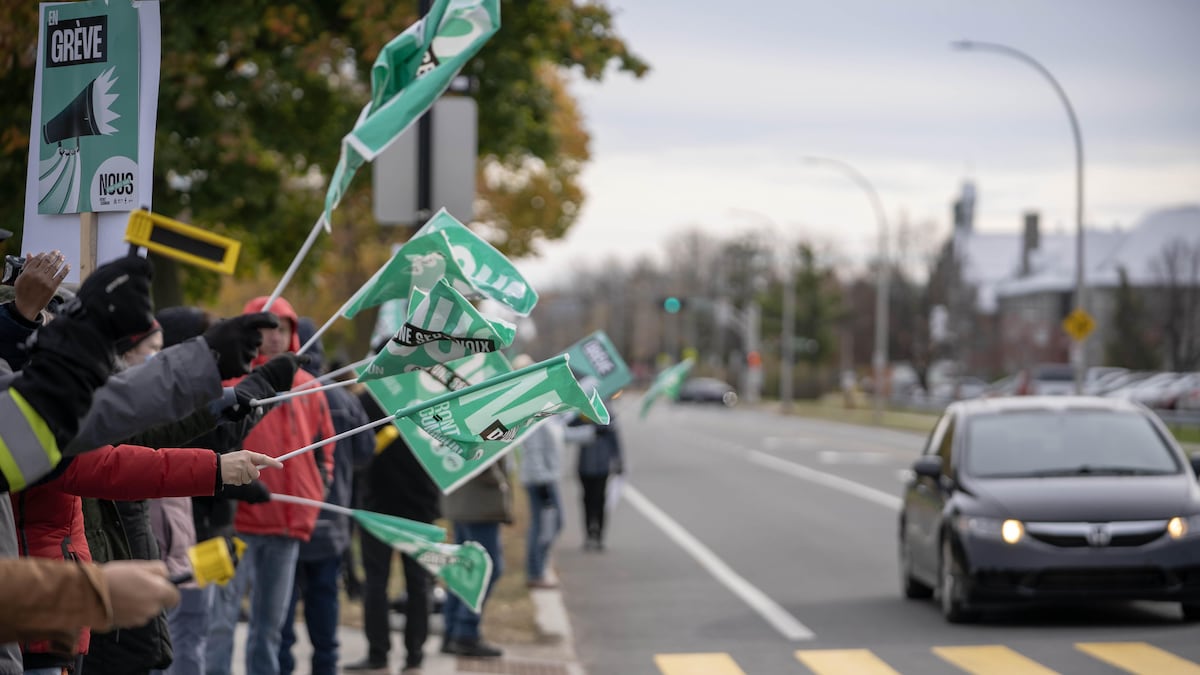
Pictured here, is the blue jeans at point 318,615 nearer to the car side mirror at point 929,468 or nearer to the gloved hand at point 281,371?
the gloved hand at point 281,371

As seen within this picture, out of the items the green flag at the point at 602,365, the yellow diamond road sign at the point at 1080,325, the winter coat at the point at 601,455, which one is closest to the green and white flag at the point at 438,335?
the green flag at the point at 602,365

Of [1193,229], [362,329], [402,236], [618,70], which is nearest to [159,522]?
[618,70]

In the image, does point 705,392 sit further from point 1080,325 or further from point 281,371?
point 281,371

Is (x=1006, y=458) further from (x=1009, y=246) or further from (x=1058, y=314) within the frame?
(x=1009, y=246)

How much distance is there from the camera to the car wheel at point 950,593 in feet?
37.0

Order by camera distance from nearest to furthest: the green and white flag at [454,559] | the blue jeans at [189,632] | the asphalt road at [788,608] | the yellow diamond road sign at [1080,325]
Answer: the blue jeans at [189,632], the green and white flag at [454,559], the asphalt road at [788,608], the yellow diamond road sign at [1080,325]

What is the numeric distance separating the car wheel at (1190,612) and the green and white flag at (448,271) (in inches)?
295

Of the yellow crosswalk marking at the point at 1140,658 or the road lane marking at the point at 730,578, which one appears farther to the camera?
the road lane marking at the point at 730,578

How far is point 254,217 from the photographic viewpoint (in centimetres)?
1589

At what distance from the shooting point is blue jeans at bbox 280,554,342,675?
8.54 metres

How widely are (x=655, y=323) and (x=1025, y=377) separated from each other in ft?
324

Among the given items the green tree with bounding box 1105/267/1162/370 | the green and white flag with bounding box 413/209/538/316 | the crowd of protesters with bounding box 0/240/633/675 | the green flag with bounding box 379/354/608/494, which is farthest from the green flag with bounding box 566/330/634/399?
the green tree with bounding box 1105/267/1162/370

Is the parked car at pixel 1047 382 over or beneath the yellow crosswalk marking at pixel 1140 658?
beneath

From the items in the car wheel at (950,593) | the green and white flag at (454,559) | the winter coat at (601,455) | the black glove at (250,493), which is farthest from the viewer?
the winter coat at (601,455)
